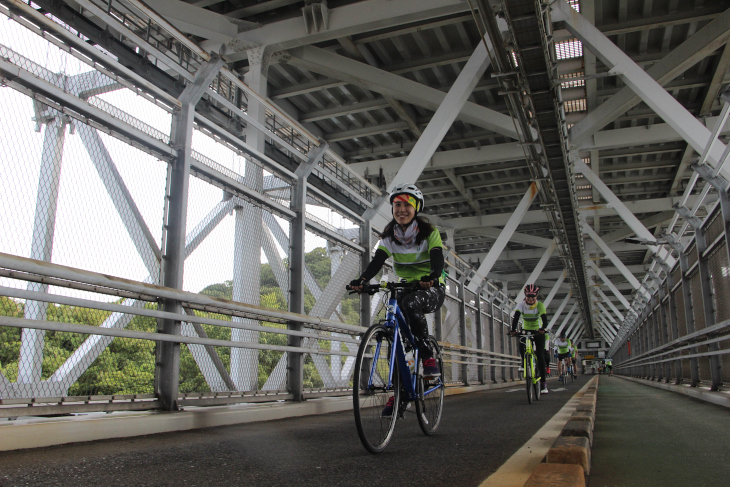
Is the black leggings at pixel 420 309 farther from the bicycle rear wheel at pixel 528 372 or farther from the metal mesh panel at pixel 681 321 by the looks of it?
the metal mesh panel at pixel 681 321

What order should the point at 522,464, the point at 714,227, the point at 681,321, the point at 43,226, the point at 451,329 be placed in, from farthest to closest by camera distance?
1. the point at 451,329
2. the point at 681,321
3. the point at 714,227
4. the point at 43,226
5. the point at 522,464

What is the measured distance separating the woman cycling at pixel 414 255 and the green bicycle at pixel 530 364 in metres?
4.75

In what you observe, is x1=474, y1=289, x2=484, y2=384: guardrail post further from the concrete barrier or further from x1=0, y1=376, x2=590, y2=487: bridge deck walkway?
the concrete barrier

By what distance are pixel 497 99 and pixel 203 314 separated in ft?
48.0

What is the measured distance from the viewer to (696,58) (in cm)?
1266

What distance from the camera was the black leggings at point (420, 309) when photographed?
12.8ft

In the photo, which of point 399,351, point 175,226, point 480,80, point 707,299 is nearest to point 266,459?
point 399,351

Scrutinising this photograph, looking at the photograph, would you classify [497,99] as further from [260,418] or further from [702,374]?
[260,418]

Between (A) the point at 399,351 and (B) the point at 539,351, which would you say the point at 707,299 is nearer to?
(B) the point at 539,351

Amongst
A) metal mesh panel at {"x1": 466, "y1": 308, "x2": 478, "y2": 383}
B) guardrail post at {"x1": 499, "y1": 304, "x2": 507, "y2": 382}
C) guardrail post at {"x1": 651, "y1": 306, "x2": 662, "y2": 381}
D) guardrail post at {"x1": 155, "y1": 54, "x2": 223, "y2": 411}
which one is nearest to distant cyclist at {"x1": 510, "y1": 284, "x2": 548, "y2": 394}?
metal mesh panel at {"x1": 466, "y1": 308, "x2": 478, "y2": 383}

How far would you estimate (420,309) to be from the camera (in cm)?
397

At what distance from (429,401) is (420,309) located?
727 millimetres

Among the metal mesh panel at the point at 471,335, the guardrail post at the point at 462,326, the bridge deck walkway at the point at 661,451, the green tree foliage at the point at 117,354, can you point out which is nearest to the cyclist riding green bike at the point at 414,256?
the bridge deck walkway at the point at 661,451

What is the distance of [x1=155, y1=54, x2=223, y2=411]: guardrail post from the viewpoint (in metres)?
4.27
